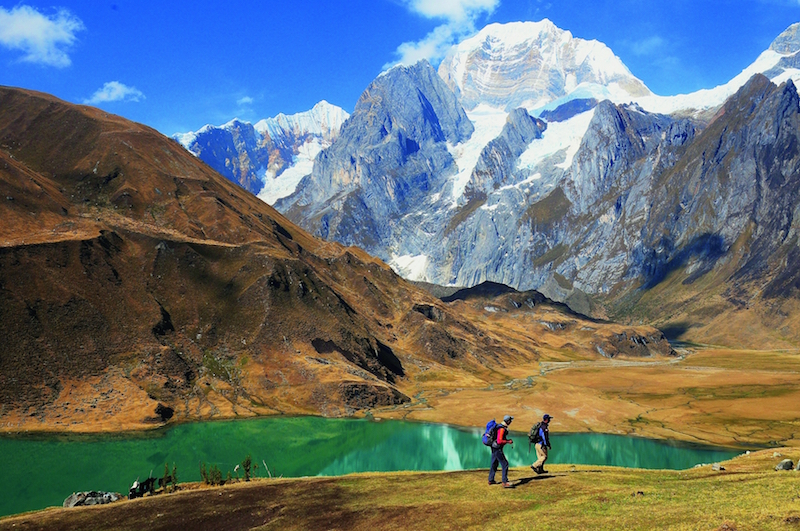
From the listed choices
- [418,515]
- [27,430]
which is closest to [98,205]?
[27,430]

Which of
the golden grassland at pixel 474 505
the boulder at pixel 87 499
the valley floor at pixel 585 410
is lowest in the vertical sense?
the valley floor at pixel 585 410

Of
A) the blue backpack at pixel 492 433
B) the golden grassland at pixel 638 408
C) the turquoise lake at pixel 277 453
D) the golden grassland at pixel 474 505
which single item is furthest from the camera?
the golden grassland at pixel 638 408

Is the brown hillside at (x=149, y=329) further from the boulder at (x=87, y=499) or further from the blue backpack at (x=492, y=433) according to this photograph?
the blue backpack at (x=492, y=433)

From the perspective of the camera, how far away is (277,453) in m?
102

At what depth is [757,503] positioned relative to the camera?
29.7 m

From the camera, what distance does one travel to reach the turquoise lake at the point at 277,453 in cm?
8062

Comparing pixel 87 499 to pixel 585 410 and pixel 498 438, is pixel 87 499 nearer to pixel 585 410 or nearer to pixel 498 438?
pixel 498 438

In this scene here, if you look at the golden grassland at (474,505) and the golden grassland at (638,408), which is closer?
the golden grassland at (474,505)

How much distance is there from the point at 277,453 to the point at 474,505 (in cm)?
7460

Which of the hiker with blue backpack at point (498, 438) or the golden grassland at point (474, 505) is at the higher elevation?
the hiker with blue backpack at point (498, 438)

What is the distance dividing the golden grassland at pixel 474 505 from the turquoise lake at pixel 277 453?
108 ft

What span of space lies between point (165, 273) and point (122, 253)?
1351 centimetres

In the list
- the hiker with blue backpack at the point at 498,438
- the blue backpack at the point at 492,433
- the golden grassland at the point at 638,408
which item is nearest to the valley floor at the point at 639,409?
the golden grassland at the point at 638,408

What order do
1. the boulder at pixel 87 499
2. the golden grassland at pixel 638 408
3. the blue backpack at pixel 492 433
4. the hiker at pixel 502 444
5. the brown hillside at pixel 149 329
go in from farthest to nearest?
the golden grassland at pixel 638 408
the brown hillside at pixel 149 329
the boulder at pixel 87 499
the blue backpack at pixel 492 433
the hiker at pixel 502 444
